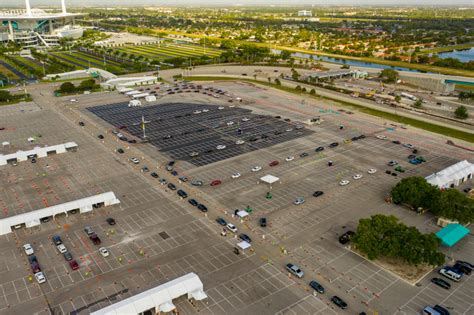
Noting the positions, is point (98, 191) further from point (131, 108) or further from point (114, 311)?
point (131, 108)

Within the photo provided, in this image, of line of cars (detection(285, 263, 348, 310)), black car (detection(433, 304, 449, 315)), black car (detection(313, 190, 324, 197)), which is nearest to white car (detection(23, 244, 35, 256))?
line of cars (detection(285, 263, 348, 310))

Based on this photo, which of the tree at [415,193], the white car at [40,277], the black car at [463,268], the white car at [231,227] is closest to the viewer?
the white car at [40,277]

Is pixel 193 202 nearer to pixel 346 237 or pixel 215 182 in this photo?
Result: pixel 215 182

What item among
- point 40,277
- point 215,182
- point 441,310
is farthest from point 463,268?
point 40,277

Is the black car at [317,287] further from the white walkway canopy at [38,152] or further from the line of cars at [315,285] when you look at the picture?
the white walkway canopy at [38,152]

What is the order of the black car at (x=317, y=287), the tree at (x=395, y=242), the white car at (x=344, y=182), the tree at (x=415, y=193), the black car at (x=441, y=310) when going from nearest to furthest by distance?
the black car at (x=441, y=310) → the black car at (x=317, y=287) → the tree at (x=395, y=242) → the tree at (x=415, y=193) → the white car at (x=344, y=182)

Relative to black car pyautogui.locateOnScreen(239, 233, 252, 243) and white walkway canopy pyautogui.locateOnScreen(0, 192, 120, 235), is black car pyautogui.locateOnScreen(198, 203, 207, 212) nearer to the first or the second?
black car pyautogui.locateOnScreen(239, 233, 252, 243)

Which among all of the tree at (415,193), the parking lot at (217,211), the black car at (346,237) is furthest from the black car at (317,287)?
the tree at (415,193)
